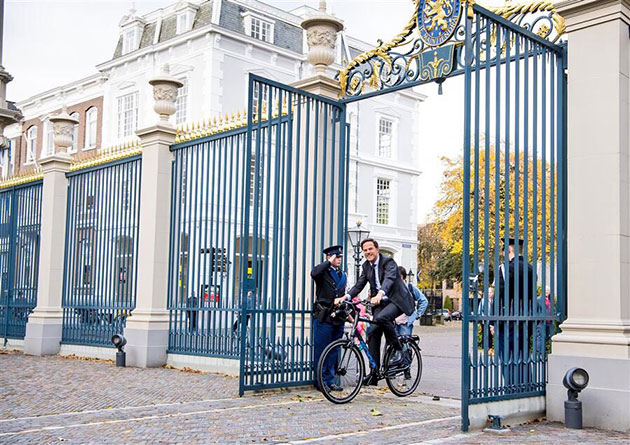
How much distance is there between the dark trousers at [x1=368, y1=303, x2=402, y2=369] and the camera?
9.00 meters

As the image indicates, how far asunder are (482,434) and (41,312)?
11.1m

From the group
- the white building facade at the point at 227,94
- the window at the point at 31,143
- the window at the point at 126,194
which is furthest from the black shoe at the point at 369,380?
the window at the point at 31,143

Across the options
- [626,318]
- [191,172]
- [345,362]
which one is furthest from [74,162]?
[626,318]

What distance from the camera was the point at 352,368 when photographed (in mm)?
8805

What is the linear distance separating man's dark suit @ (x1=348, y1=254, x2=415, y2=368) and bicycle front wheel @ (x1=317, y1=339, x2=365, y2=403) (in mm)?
443

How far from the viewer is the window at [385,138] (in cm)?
3903

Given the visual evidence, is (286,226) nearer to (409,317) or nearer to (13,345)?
(409,317)

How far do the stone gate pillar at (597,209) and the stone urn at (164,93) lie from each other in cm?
750

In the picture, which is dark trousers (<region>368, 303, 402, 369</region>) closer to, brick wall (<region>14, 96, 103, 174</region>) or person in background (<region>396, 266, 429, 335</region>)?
person in background (<region>396, 266, 429, 335</region>)

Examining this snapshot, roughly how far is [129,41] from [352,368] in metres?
30.8

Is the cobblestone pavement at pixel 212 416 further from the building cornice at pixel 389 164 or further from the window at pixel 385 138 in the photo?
the window at pixel 385 138

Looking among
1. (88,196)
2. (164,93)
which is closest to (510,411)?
(164,93)

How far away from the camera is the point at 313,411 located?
7988 millimetres

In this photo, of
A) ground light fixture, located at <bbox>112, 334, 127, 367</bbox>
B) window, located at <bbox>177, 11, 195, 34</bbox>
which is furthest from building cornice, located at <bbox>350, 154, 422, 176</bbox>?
ground light fixture, located at <bbox>112, 334, 127, 367</bbox>
